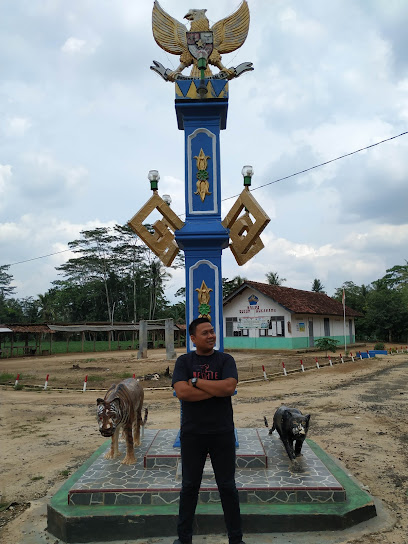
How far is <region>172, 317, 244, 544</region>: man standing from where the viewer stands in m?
3.08

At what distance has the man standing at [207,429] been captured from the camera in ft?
10.1

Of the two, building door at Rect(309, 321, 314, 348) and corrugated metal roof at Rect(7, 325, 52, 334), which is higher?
corrugated metal roof at Rect(7, 325, 52, 334)

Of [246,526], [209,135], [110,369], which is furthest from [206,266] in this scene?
[110,369]

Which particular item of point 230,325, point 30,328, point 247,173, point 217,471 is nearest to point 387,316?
point 230,325

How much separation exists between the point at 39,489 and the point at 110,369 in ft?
50.3

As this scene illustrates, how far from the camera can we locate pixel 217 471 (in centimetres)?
314

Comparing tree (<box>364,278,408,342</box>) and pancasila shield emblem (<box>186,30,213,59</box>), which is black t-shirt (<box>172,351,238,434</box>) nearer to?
pancasila shield emblem (<box>186,30,213,59</box>)

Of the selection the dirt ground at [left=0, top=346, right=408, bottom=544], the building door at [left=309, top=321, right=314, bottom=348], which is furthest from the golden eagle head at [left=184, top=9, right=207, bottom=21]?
the building door at [left=309, top=321, right=314, bottom=348]

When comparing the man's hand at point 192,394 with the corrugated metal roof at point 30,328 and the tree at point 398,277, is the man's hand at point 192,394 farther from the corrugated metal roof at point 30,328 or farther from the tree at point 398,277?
the tree at point 398,277

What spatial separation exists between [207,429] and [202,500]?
1726mm

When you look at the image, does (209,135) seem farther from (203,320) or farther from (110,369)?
(110,369)

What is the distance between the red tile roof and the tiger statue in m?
21.4

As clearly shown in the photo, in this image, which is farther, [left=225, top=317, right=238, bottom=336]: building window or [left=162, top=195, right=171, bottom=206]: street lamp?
[left=225, top=317, right=238, bottom=336]: building window

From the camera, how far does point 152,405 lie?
1091cm
